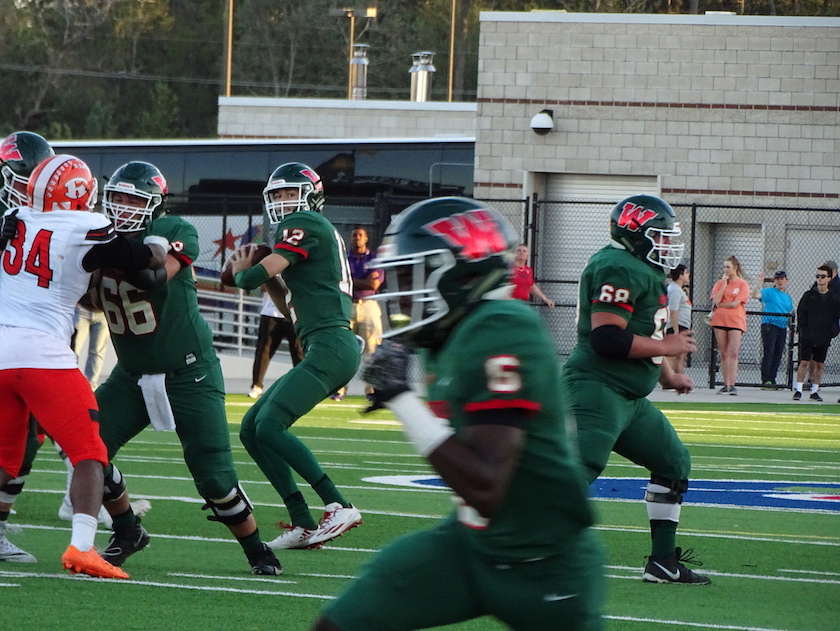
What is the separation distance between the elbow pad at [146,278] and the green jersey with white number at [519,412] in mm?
2993

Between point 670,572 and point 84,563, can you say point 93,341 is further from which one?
point 670,572

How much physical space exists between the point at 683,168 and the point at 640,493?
12867 mm

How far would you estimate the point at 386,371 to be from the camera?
10.9 ft

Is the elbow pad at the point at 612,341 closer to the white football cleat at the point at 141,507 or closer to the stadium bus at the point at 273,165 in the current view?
Answer: the white football cleat at the point at 141,507

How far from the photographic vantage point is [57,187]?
6086 mm

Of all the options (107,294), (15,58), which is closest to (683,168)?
(107,294)

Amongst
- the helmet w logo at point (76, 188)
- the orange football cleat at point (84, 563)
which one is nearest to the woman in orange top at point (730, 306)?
the helmet w logo at point (76, 188)

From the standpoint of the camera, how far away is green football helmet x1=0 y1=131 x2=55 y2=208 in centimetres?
684

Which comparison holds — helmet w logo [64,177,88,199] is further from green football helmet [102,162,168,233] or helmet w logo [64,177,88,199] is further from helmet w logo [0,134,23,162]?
helmet w logo [0,134,23,162]

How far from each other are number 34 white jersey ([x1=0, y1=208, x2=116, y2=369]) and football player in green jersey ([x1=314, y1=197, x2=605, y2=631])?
2861mm

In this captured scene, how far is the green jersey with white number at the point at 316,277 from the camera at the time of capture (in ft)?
23.7

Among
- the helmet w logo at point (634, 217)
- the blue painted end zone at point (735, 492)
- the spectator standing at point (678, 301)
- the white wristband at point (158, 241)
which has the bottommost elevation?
the blue painted end zone at point (735, 492)

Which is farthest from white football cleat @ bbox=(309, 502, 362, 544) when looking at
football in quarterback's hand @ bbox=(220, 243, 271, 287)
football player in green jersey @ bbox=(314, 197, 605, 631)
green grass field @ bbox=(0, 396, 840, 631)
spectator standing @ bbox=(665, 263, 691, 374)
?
spectator standing @ bbox=(665, 263, 691, 374)

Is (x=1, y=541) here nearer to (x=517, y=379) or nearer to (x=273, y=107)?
(x=517, y=379)
